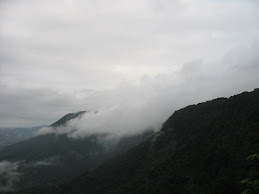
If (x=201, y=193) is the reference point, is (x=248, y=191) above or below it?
above

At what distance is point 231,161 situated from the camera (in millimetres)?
186125

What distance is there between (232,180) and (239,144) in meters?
48.5

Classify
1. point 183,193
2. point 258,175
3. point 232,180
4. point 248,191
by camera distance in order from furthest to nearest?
point 183,193 → point 232,180 → point 258,175 → point 248,191

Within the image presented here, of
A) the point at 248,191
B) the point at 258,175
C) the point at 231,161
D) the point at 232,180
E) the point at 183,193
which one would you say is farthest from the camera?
the point at 183,193

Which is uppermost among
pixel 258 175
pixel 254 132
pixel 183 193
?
pixel 254 132

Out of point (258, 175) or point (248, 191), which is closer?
point (248, 191)

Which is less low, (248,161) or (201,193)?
(248,161)

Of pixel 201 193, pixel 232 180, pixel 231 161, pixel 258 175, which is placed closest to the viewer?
pixel 258 175

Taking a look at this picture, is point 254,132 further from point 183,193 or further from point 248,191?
point 248,191

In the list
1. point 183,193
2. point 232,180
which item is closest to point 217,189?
point 232,180

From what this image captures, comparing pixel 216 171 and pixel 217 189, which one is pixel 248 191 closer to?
pixel 217 189

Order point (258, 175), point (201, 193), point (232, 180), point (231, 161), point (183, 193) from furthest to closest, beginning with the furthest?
point (183, 193)
point (231, 161)
point (201, 193)
point (232, 180)
point (258, 175)

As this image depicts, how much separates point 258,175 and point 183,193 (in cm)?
7821

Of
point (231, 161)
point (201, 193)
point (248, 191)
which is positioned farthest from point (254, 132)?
point (248, 191)
